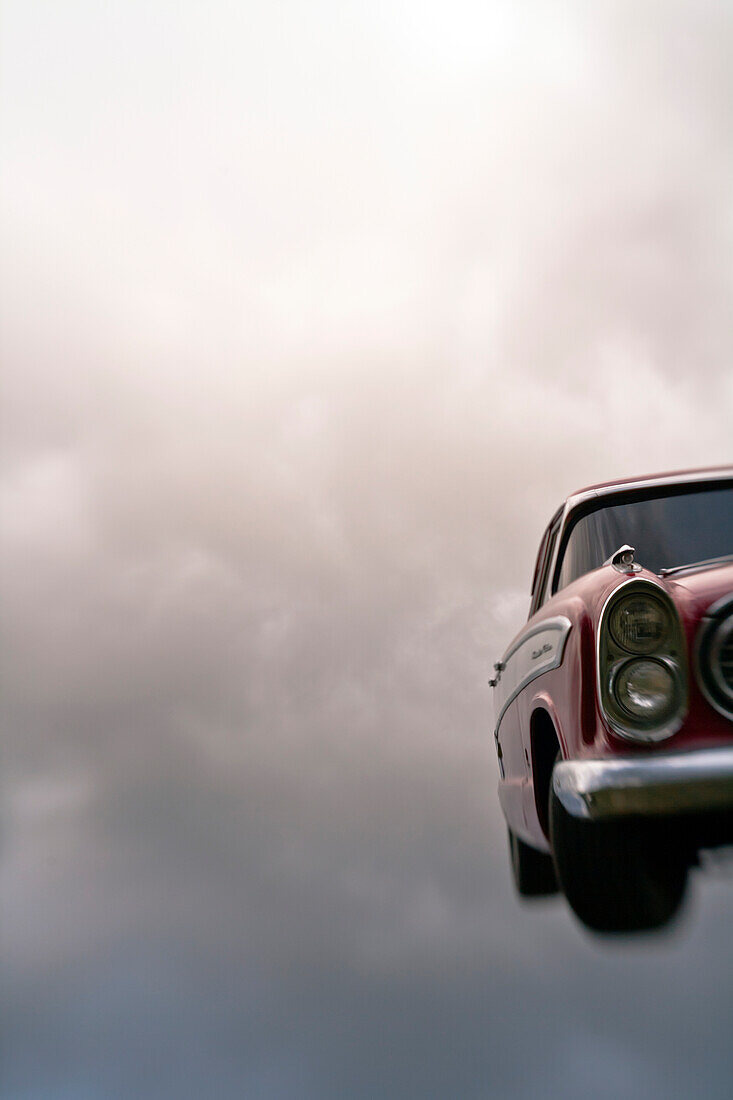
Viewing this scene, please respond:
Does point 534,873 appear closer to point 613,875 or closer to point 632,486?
point 613,875

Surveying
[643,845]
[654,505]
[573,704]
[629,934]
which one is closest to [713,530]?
[654,505]

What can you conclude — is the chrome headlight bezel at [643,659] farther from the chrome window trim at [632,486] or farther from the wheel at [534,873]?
the wheel at [534,873]

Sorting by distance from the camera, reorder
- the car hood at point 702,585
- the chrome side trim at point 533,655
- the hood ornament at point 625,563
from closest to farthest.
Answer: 1. the car hood at point 702,585
2. the hood ornament at point 625,563
3. the chrome side trim at point 533,655

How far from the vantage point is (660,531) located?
371cm

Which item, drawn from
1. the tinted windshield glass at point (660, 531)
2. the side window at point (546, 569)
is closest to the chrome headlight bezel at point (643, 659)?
the tinted windshield glass at point (660, 531)

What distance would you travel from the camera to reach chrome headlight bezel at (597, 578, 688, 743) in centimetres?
261

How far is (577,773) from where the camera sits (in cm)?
256

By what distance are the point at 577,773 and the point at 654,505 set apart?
1735 mm

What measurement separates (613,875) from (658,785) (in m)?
0.64

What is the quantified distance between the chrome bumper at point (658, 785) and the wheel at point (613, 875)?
0.36 meters

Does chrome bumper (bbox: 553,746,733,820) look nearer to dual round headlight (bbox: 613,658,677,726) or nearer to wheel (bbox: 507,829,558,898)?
dual round headlight (bbox: 613,658,677,726)

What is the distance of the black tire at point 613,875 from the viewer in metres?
2.80

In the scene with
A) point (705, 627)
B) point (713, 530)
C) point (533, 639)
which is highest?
point (713, 530)

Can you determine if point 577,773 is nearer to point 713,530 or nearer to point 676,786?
point 676,786
